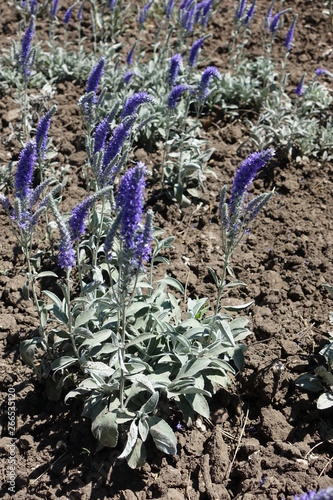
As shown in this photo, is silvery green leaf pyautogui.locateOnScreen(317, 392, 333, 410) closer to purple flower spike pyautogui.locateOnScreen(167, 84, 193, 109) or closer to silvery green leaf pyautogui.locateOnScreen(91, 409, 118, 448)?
silvery green leaf pyautogui.locateOnScreen(91, 409, 118, 448)

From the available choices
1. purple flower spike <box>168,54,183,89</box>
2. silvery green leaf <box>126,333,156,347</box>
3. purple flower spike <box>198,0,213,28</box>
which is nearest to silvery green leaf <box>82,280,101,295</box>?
silvery green leaf <box>126,333,156,347</box>

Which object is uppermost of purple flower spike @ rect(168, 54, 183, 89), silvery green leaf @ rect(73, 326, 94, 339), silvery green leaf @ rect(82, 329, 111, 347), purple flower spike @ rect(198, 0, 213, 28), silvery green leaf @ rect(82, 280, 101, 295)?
purple flower spike @ rect(198, 0, 213, 28)

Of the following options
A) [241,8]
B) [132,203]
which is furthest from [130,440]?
[241,8]

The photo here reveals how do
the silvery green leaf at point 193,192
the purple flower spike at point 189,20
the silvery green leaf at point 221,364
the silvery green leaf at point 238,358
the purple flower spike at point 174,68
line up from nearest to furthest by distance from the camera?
the silvery green leaf at point 221,364, the silvery green leaf at point 238,358, the purple flower spike at point 174,68, the silvery green leaf at point 193,192, the purple flower spike at point 189,20

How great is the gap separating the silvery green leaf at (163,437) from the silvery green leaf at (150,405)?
130 millimetres

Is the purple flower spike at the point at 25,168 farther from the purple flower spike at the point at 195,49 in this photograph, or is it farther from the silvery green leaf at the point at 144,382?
the purple flower spike at the point at 195,49

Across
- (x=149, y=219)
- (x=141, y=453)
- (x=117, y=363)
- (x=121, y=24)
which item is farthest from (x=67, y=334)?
(x=121, y=24)

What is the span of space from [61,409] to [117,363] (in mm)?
628

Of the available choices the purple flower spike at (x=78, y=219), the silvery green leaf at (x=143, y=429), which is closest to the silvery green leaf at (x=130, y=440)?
the silvery green leaf at (x=143, y=429)

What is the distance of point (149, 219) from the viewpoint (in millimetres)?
2953

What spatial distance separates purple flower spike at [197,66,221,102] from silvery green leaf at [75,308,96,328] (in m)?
2.63

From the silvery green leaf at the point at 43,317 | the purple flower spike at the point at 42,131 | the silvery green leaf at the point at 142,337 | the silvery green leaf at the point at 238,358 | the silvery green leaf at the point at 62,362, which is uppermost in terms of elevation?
the purple flower spike at the point at 42,131

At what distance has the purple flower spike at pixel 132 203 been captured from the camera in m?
2.80

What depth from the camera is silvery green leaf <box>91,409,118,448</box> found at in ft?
11.8
